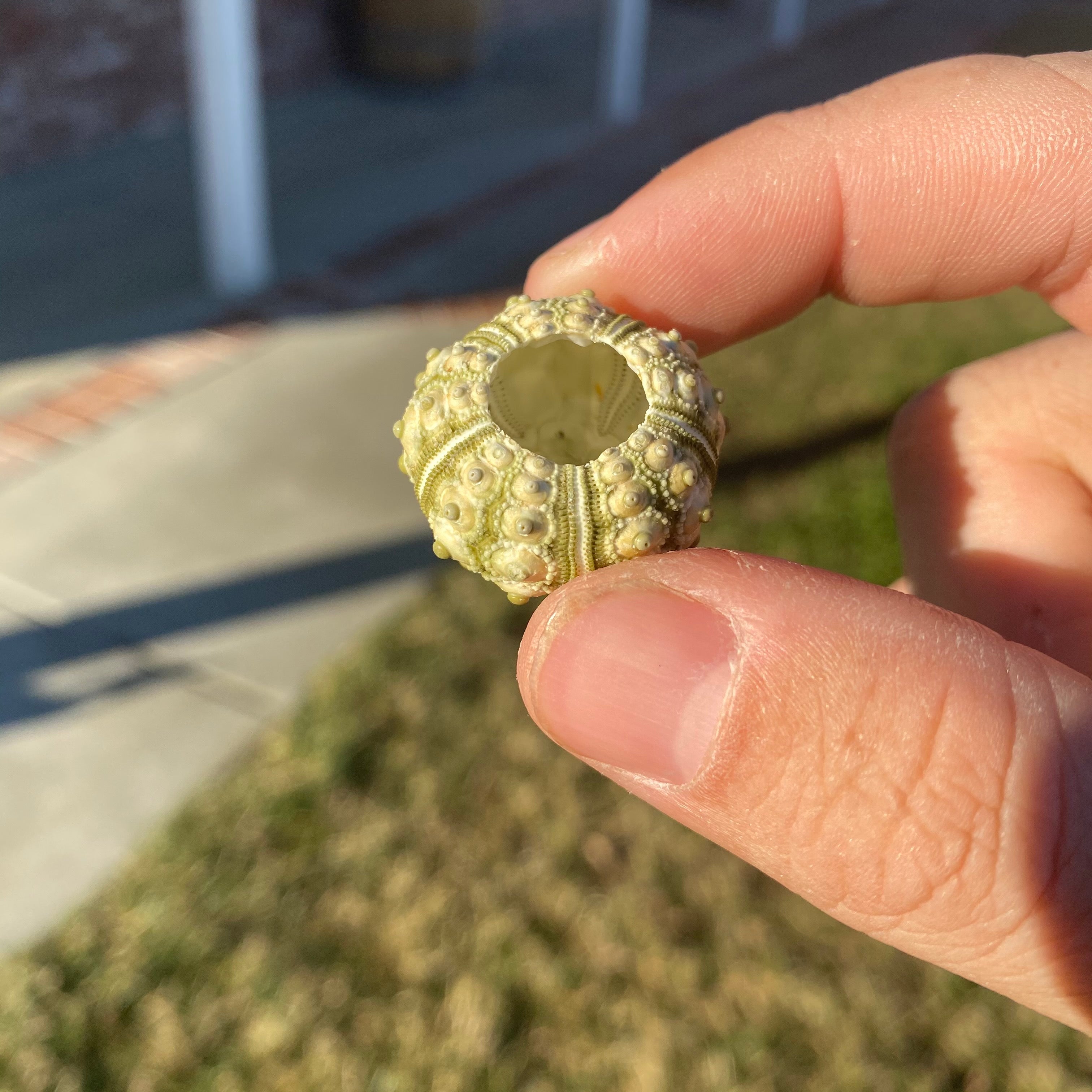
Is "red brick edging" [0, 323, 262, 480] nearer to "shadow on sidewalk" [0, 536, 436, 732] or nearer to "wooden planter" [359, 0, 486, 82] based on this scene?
"shadow on sidewalk" [0, 536, 436, 732]

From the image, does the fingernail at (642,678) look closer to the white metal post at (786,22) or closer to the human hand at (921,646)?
the human hand at (921,646)

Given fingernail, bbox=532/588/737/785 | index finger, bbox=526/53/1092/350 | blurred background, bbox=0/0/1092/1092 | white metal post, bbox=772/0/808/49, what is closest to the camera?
fingernail, bbox=532/588/737/785

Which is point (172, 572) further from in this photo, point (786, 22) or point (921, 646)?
point (786, 22)

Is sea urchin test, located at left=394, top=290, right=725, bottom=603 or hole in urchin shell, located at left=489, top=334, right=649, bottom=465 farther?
hole in urchin shell, located at left=489, top=334, right=649, bottom=465

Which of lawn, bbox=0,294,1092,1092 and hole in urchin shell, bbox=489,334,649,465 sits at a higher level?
hole in urchin shell, bbox=489,334,649,465

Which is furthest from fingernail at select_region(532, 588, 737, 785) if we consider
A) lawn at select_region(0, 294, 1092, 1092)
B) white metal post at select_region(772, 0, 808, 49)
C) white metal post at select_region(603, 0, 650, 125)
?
white metal post at select_region(772, 0, 808, 49)

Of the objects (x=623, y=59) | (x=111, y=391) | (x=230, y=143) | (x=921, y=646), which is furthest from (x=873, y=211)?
(x=623, y=59)

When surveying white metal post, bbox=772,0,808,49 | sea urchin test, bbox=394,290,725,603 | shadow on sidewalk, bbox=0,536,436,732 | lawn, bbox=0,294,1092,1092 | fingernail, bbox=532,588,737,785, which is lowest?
lawn, bbox=0,294,1092,1092

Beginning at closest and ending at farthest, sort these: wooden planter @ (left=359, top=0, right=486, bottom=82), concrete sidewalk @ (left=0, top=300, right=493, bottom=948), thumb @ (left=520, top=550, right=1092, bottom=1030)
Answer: thumb @ (left=520, top=550, right=1092, bottom=1030) < concrete sidewalk @ (left=0, top=300, right=493, bottom=948) < wooden planter @ (left=359, top=0, right=486, bottom=82)
